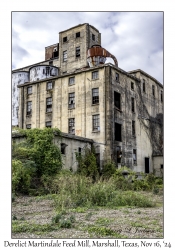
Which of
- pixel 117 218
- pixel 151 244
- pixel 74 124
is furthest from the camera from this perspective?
pixel 74 124

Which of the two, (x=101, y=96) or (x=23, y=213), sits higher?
(x=101, y=96)

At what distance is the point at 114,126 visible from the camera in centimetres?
3186

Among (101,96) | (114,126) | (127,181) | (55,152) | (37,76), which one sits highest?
(37,76)

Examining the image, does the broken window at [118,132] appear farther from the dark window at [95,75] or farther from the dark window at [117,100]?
the dark window at [95,75]

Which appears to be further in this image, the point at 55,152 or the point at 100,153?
the point at 100,153

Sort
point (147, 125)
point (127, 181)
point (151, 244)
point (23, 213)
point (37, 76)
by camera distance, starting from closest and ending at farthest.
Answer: point (151, 244) < point (23, 213) < point (127, 181) < point (147, 125) < point (37, 76)

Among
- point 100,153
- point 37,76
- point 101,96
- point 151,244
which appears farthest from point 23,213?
point 37,76

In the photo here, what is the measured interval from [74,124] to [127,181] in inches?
445

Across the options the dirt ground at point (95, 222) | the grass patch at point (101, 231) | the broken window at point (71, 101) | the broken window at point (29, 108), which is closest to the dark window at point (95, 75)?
the broken window at point (71, 101)

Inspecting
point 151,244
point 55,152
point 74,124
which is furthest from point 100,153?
point 151,244

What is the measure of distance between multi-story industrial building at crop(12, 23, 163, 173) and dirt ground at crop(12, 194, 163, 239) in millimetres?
15379

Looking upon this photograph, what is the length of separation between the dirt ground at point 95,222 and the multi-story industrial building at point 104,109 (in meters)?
15.4

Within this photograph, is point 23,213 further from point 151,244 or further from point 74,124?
point 74,124

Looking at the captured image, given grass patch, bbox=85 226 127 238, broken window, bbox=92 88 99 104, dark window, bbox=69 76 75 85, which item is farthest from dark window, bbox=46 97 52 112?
grass patch, bbox=85 226 127 238
